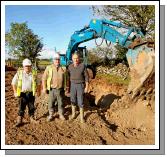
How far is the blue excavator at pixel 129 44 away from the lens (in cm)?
722

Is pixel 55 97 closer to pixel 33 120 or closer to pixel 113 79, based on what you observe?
pixel 33 120

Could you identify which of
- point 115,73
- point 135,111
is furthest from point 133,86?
point 115,73

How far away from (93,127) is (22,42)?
11.4 m

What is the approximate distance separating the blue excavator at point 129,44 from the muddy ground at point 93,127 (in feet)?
1.59

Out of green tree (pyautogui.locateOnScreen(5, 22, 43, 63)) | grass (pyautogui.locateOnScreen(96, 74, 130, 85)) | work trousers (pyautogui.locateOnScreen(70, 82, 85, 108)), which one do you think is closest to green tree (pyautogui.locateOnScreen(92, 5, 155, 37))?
grass (pyautogui.locateOnScreen(96, 74, 130, 85))

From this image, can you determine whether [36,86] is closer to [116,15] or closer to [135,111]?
[135,111]

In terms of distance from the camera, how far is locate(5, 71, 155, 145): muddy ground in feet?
21.4

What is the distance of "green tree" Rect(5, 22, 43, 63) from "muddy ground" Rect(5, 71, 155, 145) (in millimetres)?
8624

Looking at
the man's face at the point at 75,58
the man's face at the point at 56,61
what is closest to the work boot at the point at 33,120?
the man's face at the point at 56,61

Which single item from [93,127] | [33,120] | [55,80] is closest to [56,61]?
[55,80]

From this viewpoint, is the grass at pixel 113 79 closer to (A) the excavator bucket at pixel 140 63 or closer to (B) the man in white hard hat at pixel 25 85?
(A) the excavator bucket at pixel 140 63

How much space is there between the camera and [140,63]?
736cm

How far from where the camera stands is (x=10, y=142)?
21.0ft

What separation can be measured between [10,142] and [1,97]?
0.89 m
